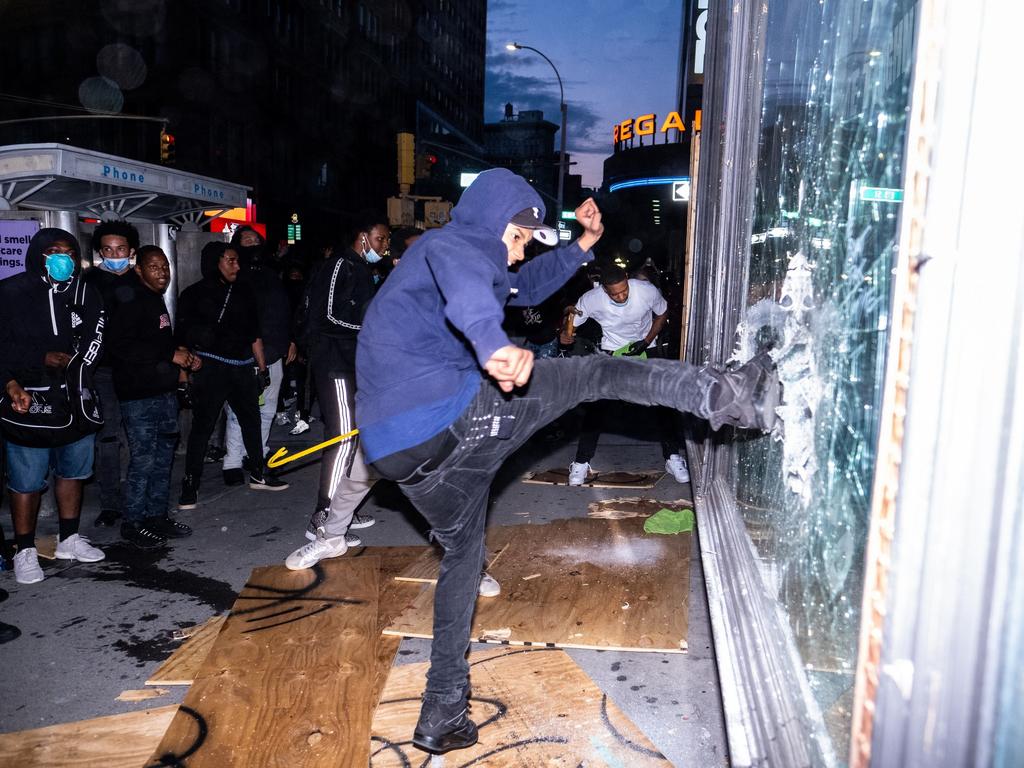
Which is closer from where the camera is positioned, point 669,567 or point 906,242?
point 906,242

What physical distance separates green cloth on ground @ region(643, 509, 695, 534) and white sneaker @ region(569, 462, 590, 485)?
4.70 ft

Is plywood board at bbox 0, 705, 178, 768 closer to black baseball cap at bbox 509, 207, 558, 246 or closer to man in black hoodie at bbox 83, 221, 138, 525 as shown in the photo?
black baseball cap at bbox 509, 207, 558, 246

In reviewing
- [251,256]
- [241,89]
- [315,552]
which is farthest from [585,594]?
[241,89]

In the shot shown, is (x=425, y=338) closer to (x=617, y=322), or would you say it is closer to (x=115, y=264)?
(x=115, y=264)

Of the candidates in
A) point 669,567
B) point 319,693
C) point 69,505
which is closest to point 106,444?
point 69,505

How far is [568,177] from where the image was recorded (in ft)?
355

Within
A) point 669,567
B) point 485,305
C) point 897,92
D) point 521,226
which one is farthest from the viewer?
point 669,567

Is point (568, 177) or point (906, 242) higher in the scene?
point (568, 177)

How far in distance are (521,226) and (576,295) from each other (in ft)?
23.8

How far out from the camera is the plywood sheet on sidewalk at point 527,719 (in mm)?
2955

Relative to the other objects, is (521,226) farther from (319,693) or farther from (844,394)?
(319,693)

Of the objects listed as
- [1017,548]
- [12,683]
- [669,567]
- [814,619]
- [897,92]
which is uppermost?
[897,92]

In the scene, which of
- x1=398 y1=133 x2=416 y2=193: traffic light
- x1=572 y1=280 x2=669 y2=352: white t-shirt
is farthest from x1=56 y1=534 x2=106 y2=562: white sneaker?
x1=398 y1=133 x2=416 y2=193: traffic light

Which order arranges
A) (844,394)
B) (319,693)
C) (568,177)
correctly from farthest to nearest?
(568,177)
(319,693)
(844,394)
